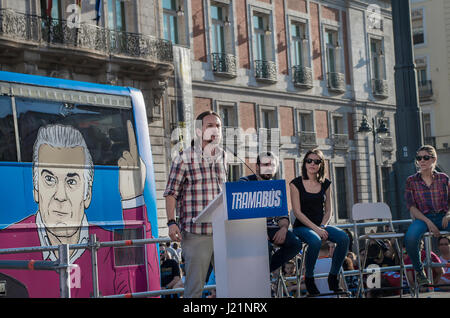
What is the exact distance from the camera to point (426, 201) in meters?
9.25

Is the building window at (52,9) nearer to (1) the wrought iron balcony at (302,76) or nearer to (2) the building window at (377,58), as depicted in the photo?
(1) the wrought iron balcony at (302,76)

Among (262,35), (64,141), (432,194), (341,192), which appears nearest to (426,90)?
(341,192)

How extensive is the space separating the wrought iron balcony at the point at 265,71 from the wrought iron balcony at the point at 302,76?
1501 millimetres

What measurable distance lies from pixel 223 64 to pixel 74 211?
66.8 feet

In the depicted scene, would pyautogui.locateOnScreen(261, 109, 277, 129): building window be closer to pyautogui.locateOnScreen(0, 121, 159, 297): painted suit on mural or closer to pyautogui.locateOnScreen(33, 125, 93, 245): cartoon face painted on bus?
pyautogui.locateOnScreen(0, 121, 159, 297): painted suit on mural

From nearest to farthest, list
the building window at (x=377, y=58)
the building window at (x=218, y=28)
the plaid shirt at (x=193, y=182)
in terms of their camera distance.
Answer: the plaid shirt at (x=193, y=182), the building window at (x=218, y=28), the building window at (x=377, y=58)

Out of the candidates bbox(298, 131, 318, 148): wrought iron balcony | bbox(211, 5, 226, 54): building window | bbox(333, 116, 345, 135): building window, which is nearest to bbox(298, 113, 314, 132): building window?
bbox(298, 131, 318, 148): wrought iron balcony

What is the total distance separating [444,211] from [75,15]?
1796 centimetres

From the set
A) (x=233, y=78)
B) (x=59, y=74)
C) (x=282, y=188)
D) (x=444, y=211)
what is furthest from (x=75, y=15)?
(x=282, y=188)

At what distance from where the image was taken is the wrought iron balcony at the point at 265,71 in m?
32.7

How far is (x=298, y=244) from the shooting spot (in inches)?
309

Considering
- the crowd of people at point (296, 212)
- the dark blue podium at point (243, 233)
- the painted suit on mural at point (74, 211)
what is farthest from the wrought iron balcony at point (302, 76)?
the dark blue podium at point (243, 233)

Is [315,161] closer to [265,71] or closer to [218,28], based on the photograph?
[218,28]
